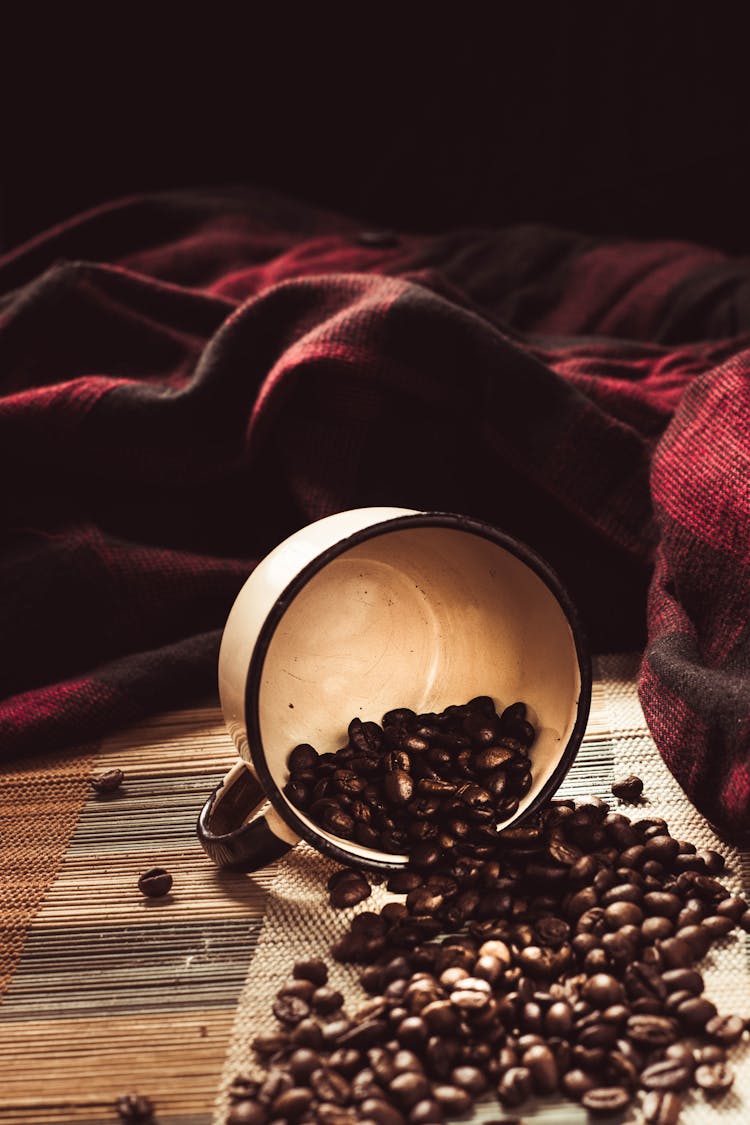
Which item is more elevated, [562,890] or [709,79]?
[709,79]

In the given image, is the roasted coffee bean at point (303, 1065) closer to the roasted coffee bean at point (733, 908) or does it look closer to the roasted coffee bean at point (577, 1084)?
the roasted coffee bean at point (577, 1084)

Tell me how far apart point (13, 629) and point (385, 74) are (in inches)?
73.0

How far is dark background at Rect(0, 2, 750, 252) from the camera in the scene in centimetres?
247

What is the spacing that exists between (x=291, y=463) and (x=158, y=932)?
25.3 inches

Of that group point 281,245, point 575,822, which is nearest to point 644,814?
point 575,822

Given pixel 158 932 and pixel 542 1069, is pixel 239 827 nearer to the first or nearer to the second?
pixel 158 932

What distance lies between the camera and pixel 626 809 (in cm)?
110

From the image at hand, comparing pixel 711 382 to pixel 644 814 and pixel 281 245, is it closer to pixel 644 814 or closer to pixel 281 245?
pixel 644 814

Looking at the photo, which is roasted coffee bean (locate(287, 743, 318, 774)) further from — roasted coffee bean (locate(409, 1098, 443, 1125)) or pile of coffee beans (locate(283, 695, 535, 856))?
roasted coffee bean (locate(409, 1098, 443, 1125))

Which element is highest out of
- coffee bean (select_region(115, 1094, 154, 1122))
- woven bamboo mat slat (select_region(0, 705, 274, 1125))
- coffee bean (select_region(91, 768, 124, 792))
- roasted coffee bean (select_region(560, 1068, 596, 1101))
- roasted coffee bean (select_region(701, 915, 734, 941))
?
roasted coffee bean (select_region(560, 1068, 596, 1101))

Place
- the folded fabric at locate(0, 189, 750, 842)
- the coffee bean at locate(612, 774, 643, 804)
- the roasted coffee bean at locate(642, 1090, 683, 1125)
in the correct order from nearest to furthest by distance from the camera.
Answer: the roasted coffee bean at locate(642, 1090, 683, 1125), the coffee bean at locate(612, 774, 643, 804), the folded fabric at locate(0, 189, 750, 842)

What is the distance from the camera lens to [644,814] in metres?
1.09

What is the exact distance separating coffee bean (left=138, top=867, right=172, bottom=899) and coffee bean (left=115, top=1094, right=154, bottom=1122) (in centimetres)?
24

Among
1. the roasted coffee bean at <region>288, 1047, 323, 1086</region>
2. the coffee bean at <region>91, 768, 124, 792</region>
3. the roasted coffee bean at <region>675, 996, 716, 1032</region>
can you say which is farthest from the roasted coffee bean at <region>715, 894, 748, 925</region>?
the coffee bean at <region>91, 768, 124, 792</region>
